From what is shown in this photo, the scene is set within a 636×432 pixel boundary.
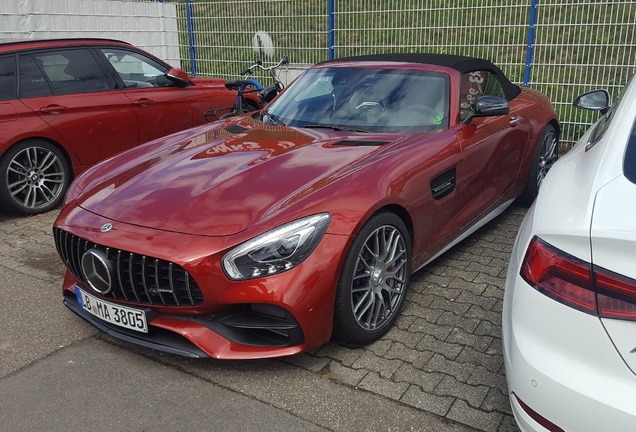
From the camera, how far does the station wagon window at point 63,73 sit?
578 cm

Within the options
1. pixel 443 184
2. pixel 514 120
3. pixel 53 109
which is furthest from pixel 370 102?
pixel 53 109

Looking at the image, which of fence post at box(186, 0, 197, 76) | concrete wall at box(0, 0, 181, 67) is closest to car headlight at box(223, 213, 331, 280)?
concrete wall at box(0, 0, 181, 67)

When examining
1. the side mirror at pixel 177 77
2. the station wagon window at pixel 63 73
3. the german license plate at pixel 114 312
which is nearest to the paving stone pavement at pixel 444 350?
the german license plate at pixel 114 312

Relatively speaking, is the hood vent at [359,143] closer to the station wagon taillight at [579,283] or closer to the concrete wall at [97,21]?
the station wagon taillight at [579,283]

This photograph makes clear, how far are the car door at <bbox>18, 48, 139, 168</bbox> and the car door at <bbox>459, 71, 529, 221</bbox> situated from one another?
12.0ft

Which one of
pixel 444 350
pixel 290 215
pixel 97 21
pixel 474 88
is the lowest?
pixel 444 350

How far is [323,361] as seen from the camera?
10.3 feet

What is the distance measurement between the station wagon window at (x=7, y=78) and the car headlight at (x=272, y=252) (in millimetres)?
3987

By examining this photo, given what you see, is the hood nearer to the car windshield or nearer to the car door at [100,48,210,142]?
the car windshield

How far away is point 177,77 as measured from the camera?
675cm

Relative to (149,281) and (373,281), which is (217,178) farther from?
(373,281)

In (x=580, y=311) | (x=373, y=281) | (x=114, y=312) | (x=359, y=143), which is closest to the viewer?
(x=580, y=311)

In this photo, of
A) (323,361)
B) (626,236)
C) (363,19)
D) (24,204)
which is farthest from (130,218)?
(363,19)

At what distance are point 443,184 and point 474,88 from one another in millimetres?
1154
